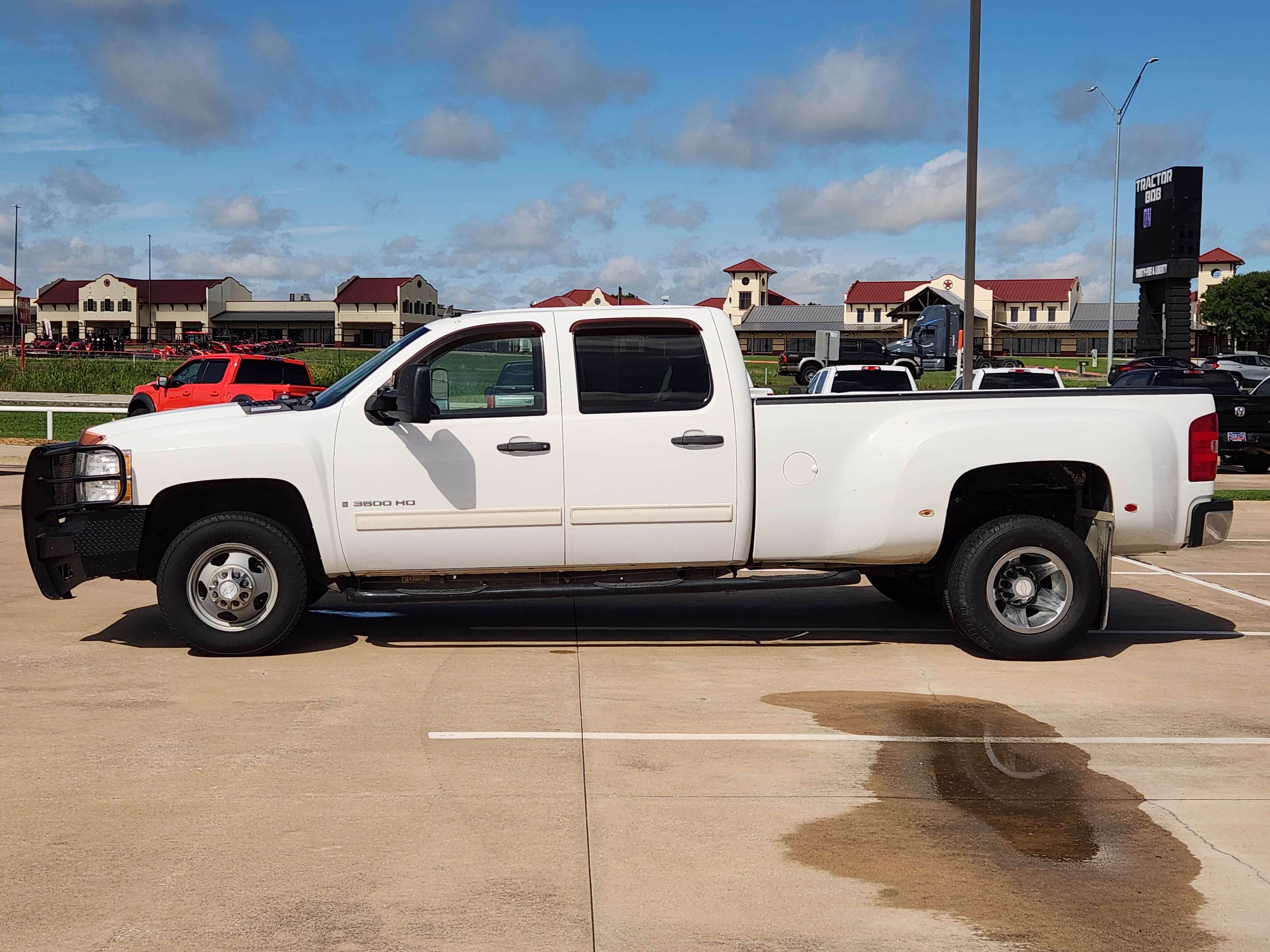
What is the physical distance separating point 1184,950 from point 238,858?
9.98ft

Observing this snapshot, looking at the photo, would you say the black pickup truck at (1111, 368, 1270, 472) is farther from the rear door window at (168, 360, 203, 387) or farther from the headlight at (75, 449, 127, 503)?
the headlight at (75, 449, 127, 503)

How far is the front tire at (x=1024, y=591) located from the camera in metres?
7.62

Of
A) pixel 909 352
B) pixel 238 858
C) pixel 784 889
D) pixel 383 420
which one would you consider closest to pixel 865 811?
pixel 784 889

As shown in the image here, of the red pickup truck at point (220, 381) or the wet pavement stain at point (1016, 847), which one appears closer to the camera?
the wet pavement stain at point (1016, 847)

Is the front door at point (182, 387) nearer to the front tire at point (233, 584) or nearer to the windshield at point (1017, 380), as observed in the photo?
the windshield at point (1017, 380)

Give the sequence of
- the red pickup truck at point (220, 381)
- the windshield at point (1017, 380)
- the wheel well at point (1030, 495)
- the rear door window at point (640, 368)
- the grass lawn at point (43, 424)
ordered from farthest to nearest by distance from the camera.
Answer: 1. the grass lawn at point (43, 424)
2. the red pickup truck at point (220, 381)
3. the windshield at point (1017, 380)
4. the wheel well at point (1030, 495)
5. the rear door window at point (640, 368)

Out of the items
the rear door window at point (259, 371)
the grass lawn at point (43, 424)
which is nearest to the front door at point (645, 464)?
the rear door window at point (259, 371)

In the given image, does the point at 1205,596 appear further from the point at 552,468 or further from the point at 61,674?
the point at 61,674

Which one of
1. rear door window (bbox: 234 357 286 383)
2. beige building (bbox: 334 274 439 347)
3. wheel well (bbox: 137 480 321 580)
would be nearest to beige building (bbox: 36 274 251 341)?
beige building (bbox: 334 274 439 347)

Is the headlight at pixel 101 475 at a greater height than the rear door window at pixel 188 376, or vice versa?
the rear door window at pixel 188 376

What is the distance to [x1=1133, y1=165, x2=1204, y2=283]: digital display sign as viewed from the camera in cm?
5028

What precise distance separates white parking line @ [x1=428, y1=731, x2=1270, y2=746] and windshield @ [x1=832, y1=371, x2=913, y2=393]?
1456cm

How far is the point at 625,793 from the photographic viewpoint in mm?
5227

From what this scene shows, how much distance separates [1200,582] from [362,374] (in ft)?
24.1
